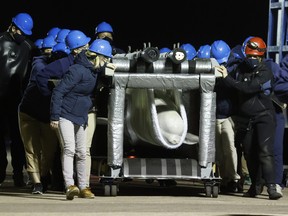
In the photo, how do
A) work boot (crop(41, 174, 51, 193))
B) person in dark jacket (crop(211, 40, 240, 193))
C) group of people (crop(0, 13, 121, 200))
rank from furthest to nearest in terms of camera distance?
1. person in dark jacket (crop(211, 40, 240, 193))
2. work boot (crop(41, 174, 51, 193))
3. group of people (crop(0, 13, 121, 200))

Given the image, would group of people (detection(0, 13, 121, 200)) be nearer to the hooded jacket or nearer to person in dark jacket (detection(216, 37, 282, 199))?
the hooded jacket

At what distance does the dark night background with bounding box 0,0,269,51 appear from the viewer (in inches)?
1006

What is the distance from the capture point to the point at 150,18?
26359 mm

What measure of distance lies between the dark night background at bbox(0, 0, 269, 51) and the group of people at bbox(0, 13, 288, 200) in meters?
7.45

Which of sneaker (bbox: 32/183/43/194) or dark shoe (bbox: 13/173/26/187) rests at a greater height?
dark shoe (bbox: 13/173/26/187)

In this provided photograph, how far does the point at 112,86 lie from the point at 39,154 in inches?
59.6

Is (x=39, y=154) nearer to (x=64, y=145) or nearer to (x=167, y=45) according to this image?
(x=64, y=145)

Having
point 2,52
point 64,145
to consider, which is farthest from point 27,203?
point 2,52

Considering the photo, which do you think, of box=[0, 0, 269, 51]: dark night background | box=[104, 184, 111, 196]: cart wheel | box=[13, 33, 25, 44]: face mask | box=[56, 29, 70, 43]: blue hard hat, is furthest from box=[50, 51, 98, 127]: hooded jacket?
box=[0, 0, 269, 51]: dark night background

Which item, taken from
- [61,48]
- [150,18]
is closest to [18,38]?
[61,48]

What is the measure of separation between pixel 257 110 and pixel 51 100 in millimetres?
2620

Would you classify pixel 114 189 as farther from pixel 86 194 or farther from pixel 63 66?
pixel 63 66

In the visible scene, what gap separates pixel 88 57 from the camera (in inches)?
629

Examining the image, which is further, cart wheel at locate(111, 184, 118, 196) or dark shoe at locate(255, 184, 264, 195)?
dark shoe at locate(255, 184, 264, 195)
